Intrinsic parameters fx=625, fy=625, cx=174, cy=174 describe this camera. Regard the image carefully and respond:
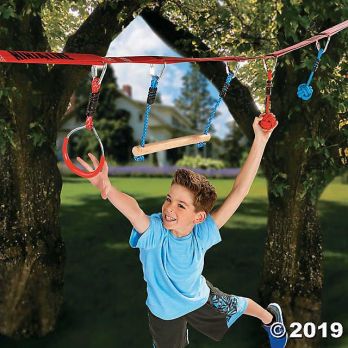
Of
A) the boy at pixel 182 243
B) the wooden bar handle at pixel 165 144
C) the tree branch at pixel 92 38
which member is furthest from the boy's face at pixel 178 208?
the tree branch at pixel 92 38

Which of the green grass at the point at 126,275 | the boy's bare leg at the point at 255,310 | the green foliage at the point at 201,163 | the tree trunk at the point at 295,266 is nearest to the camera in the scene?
the boy's bare leg at the point at 255,310

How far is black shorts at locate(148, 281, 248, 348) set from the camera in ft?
12.8

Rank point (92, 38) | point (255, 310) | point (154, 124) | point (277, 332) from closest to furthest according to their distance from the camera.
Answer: point (255, 310)
point (277, 332)
point (92, 38)
point (154, 124)

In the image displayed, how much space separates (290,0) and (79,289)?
17.0 feet

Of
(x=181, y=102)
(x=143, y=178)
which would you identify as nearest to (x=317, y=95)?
(x=143, y=178)

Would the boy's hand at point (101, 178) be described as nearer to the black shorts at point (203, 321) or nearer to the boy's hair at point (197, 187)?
the boy's hair at point (197, 187)

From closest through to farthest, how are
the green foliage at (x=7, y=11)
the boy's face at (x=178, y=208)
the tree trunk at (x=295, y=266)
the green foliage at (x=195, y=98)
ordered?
1. the boy's face at (x=178, y=208)
2. the green foliage at (x=7, y=11)
3. the tree trunk at (x=295, y=266)
4. the green foliage at (x=195, y=98)

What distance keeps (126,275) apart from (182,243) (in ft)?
18.8

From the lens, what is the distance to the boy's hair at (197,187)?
3592mm

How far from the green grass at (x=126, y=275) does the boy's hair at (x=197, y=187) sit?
383 centimetres

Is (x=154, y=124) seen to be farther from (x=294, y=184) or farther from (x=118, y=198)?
(x=118, y=198)

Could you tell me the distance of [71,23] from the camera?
9914 mm

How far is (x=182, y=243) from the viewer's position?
374 cm

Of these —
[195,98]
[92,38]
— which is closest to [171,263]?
[92,38]
